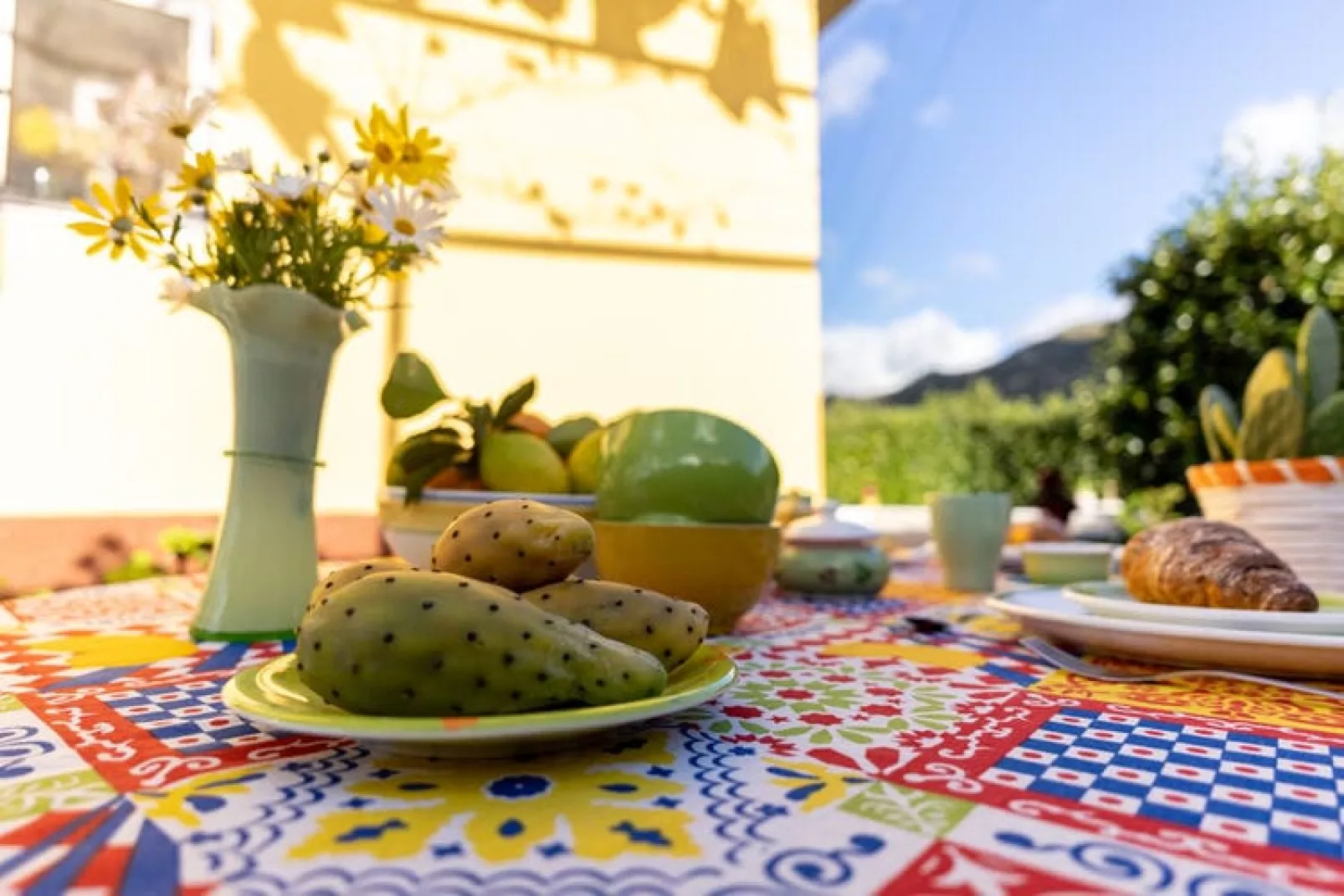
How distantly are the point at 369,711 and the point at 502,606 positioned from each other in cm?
8

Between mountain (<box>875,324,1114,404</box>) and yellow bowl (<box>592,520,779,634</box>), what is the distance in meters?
10.6

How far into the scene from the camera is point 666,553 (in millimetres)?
778

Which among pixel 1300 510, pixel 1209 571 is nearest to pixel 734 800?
pixel 1209 571

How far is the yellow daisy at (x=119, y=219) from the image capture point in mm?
749

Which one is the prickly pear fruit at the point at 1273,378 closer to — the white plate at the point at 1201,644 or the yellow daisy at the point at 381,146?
the white plate at the point at 1201,644

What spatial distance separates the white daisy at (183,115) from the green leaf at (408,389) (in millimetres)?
291

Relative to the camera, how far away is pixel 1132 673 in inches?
25.9

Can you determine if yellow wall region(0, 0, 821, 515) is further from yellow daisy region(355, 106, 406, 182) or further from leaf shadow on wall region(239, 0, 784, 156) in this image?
yellow daisy region(355, 106, 406, 182)

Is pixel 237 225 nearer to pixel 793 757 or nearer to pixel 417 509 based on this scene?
pixel 417 509

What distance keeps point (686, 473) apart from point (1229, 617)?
45cm

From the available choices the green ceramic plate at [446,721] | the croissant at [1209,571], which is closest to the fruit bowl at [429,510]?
the green ceramic plate at [446,721]

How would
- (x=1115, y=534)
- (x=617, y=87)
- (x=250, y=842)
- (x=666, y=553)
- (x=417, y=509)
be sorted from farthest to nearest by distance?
(x=617, y=87) < (x=1115, y=534) < (x=417, y=509) < (x=666, y=553) < (x=250, y=842)

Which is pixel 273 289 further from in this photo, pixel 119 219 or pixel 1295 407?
pixel 1295 407

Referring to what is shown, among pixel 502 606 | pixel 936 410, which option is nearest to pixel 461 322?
pixel 502 606
